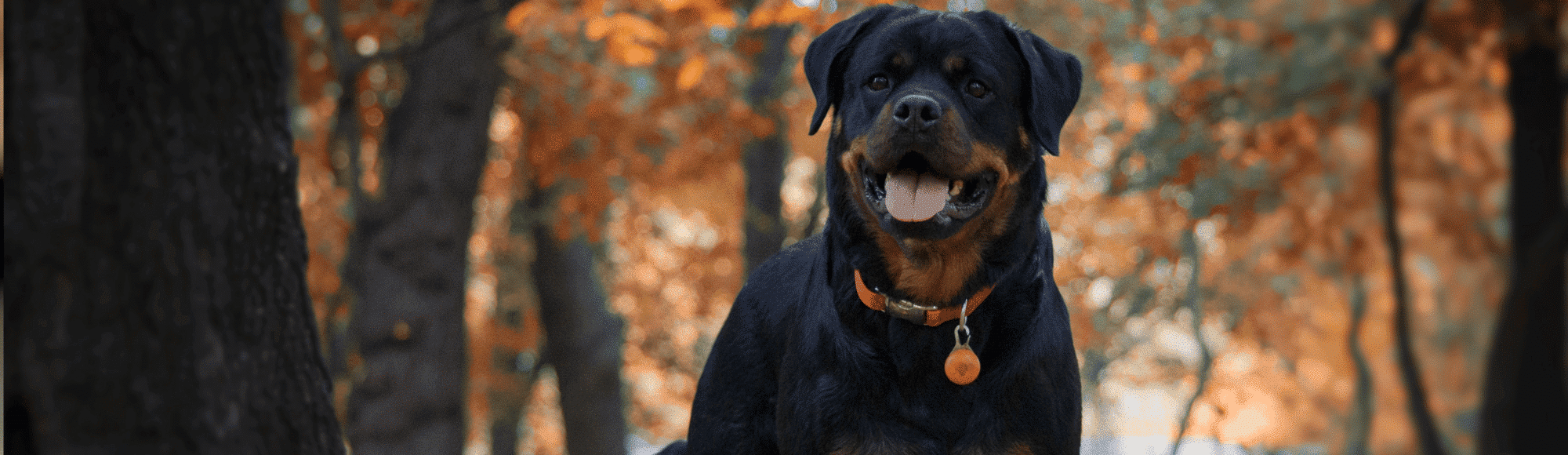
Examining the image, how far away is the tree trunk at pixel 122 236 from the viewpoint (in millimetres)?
3312

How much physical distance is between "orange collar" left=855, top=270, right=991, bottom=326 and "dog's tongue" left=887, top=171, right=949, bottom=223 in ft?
0.88

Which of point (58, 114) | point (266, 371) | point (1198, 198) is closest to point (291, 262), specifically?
point (266, 371)

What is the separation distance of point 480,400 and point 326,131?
28.4ft

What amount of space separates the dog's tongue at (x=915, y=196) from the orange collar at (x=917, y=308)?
27 centimetres

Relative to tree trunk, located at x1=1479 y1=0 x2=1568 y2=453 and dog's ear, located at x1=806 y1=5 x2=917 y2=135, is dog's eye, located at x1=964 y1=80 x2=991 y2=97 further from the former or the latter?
tree trunk, located at x1=1479 y1=0 x2=1568 y2=453

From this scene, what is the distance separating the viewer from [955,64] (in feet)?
11.4

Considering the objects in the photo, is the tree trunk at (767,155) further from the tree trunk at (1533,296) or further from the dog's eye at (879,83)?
the tree trunk at (1533,296)

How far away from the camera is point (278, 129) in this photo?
369 centimetres

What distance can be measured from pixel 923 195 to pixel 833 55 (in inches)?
22.7

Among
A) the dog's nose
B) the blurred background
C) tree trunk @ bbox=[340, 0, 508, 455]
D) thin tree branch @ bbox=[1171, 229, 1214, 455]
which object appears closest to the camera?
the dog's nose

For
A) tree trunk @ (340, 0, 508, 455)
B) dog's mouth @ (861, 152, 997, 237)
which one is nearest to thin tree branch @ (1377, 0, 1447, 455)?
tree trunk @ (340, 0, 508, 455)

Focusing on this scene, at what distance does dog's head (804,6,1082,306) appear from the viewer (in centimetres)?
333

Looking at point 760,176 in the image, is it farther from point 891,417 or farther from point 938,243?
point 891,417

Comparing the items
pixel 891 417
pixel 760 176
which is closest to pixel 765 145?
pixel 760 176
